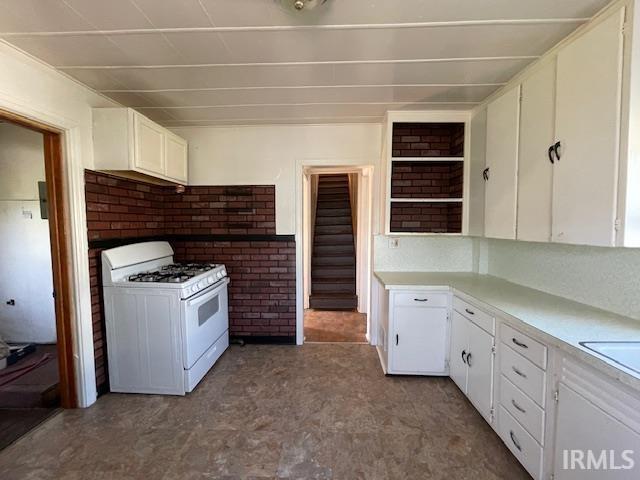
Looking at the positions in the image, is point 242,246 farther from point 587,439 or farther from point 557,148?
point 587,439

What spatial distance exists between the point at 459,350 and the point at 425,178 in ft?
5.48

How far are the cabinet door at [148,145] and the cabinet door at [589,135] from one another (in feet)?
9.08

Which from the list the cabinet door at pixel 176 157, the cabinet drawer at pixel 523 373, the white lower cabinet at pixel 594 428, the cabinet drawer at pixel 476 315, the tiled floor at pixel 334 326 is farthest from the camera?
the tiled floor at pixel 334 326

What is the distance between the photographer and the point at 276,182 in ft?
10.2

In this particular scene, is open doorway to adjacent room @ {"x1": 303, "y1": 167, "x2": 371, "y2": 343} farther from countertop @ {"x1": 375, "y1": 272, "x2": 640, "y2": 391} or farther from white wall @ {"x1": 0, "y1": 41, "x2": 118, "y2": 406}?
white wall @ {"x1": 0, "y1": 41, "x2": 118, "y2": 406}

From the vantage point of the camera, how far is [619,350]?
3.98 feet

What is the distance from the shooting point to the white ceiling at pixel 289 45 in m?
1.36

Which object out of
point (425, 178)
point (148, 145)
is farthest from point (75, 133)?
point (425, 178)

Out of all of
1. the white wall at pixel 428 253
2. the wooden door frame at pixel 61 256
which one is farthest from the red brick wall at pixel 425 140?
the wooden door frame at pixel 61 256

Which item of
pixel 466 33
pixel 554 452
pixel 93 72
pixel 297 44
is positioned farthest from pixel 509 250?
pixel 93 72

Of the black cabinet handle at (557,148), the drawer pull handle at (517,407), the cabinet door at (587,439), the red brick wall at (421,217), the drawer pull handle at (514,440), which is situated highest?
the black cabinet handle at (557,148)

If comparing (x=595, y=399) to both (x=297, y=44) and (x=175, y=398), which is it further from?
(x=175, y=398)

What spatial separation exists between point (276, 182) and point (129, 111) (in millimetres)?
1386

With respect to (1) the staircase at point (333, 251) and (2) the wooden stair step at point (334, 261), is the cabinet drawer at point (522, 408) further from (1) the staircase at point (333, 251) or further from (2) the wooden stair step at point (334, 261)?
(2) the wooden stair step at point (334, 261)
